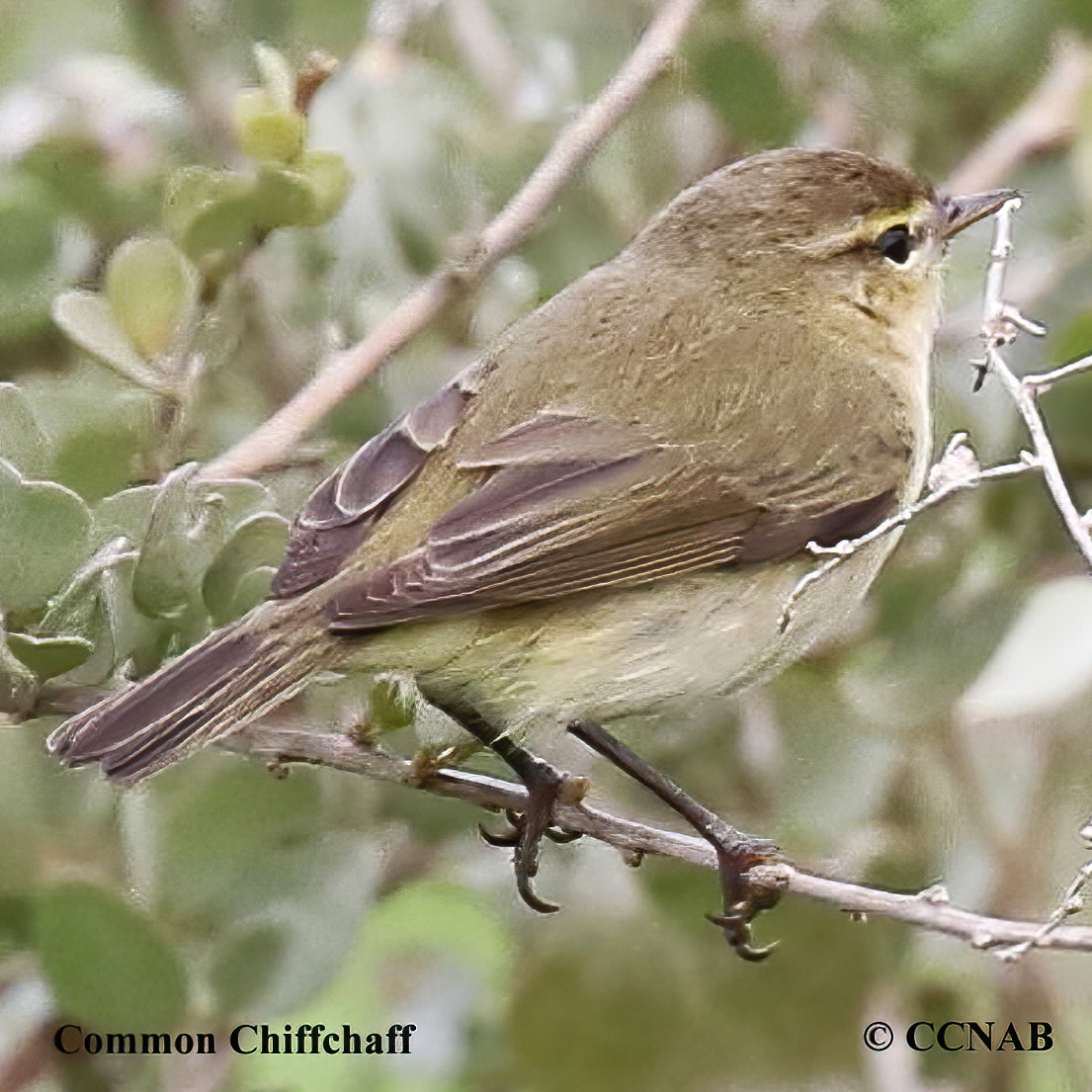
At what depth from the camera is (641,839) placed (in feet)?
4.09

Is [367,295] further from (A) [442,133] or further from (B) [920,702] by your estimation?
(B) [920,702]

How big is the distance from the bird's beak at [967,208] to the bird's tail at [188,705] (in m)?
0.66

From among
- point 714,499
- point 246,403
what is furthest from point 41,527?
point 714,499

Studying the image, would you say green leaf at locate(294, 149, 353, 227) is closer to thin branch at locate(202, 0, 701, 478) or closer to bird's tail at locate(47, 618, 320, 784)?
thin branch at locate(202, 0, 701, 478)

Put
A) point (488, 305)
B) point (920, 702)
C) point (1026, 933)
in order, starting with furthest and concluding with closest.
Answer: point (488, 305), point (920, 702), point (1026, 933)

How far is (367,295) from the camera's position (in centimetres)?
151

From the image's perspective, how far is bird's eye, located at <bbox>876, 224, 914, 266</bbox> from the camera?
147cm

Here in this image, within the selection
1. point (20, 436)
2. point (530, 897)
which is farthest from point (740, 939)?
point (20, 436)

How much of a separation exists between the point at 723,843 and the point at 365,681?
31cm

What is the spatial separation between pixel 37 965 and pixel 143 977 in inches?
3.4

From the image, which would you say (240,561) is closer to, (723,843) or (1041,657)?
(723,843)

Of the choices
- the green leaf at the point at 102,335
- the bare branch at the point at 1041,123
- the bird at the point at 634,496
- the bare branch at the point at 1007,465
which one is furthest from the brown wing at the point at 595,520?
the bare branch at the point at 1041,123

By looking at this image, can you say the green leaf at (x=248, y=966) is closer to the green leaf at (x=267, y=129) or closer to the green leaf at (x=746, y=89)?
the green leaf at (x=267, y=129)

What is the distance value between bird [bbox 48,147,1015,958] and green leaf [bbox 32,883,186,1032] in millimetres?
139
